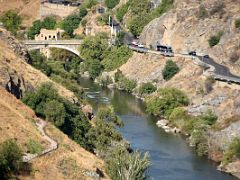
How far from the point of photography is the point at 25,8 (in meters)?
135

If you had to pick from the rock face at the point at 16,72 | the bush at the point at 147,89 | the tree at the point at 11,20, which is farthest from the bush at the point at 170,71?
the tree at the point at 11,20

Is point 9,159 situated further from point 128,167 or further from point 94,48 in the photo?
point 94,48

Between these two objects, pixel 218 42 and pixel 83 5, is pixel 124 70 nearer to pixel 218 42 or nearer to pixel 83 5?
pixel 218 42

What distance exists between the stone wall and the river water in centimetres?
4065

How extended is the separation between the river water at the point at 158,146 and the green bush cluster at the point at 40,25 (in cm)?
3190

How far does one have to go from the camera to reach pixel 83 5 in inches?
4781

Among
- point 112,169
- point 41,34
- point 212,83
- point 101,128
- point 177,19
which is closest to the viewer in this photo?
point 112,169

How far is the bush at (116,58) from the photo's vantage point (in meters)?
98.6

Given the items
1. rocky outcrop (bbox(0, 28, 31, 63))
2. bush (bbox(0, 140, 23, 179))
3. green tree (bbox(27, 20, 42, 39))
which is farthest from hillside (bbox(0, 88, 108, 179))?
green tree (bbox(27, 20, 42, 39))

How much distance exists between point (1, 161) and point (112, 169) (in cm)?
857

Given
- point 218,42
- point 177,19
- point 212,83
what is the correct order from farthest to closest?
point 177,19 < point 218,42 < point 212,83

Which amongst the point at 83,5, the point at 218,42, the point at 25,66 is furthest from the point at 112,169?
the point at 83,5

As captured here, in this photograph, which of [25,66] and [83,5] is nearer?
[25,66]

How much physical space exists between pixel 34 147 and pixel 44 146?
39.5 inches
